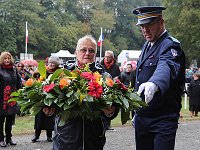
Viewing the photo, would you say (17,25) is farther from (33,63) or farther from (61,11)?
(33,63)

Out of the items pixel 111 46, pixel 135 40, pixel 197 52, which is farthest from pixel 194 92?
pixel 135 40

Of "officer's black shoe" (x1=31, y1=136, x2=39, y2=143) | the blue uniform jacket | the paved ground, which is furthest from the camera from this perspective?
"officer's black shoe" (x1=31, y1=136, x2=39, y2=143)

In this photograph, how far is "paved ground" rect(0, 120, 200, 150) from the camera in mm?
7020

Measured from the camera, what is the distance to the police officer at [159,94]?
10.9 feet

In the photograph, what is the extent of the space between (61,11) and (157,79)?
187 ft

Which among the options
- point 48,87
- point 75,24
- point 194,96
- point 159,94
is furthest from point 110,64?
point 75,24

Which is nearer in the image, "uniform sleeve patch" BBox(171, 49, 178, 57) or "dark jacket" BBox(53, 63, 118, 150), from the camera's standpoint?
"dark jacket" BBox(53, 63, 118, 150)

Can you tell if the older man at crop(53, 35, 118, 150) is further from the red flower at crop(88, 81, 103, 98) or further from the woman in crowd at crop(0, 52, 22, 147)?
the woman in crowd at crop(0, 52, 22, 147)

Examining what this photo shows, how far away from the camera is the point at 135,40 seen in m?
68.1

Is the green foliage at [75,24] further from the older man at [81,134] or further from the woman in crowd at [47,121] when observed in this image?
the older man at [81,134]

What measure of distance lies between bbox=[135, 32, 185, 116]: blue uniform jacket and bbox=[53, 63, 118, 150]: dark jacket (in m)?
0.49

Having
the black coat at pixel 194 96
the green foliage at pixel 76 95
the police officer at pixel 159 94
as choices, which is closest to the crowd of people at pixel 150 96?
the police officer at pixel 159 94

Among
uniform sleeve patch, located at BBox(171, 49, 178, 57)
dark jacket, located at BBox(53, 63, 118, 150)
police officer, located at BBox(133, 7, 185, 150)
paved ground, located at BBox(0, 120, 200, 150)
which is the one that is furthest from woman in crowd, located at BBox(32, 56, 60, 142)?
uniform sleeve patch, located at BBox(171, 49, 178, 57)

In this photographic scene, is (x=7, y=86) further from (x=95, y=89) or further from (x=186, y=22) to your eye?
(x=186, y=22)
